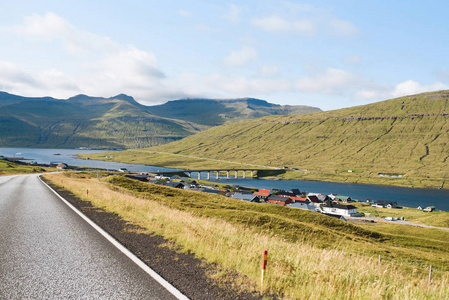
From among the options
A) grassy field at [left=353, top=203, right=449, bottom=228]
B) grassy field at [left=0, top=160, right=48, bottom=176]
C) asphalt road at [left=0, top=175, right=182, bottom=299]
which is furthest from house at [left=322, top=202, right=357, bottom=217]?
grassy field at [left=0, top=160, right=48, bottom=176]

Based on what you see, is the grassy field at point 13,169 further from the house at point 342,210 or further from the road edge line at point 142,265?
the house at point 342,210

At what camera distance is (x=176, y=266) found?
8.97 metres

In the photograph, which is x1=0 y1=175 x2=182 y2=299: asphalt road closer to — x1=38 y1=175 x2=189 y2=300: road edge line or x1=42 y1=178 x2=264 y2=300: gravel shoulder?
x1=38 y1=175 x2=189 y2=300: road edge line

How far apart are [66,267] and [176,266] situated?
355 cm

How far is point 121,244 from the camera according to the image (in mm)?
11289

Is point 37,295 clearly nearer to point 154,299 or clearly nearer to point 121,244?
point 154,299

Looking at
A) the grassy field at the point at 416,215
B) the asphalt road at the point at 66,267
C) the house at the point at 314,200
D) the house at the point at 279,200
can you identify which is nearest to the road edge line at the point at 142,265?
the asphalt road at the point at 66,267

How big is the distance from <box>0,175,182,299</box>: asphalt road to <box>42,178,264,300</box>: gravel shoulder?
57cm

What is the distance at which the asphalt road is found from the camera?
6949 mm

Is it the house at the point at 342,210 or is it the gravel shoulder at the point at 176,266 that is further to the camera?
the house at the point at 342,210

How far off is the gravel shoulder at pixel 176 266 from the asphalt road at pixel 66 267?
572mm

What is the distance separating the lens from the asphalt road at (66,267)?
6949mm

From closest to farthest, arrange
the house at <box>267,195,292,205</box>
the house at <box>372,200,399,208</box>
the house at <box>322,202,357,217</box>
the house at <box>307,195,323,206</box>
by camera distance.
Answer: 1. the house at <box>322,202,357,217</box>
2. the house at <box>267,195,292,205</box>
3. the house at <box>372,200,399,208</box>
4. the house at <box>307,195,323,206</box>

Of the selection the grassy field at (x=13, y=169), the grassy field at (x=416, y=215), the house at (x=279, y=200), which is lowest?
the grassy field at (x=416, y=215)
